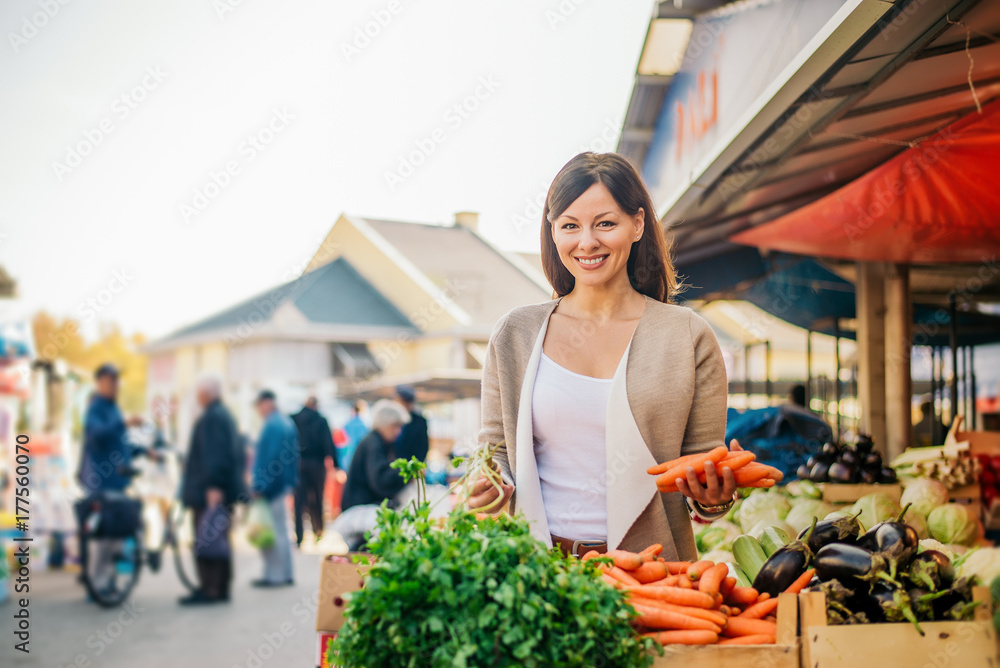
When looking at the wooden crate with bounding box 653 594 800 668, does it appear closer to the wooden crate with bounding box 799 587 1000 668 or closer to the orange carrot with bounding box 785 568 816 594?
the wooden crate with bounding box 799 587 1000 668

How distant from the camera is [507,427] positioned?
2221 mm

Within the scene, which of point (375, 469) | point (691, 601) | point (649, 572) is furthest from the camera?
point (375, 469)

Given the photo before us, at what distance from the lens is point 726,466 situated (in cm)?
189

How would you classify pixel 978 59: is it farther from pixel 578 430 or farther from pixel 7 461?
pixel 7 461

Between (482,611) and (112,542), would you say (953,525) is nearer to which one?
(482,611)

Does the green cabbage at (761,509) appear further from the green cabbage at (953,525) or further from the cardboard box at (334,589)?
the cardboard box at (334,589)

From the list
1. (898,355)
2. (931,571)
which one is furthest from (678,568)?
(898,355)

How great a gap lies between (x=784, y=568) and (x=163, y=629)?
6553mm

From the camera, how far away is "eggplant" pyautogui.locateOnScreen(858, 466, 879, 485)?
4.54 metres

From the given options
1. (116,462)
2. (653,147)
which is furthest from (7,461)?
(653,147)

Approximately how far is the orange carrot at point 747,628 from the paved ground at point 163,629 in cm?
376

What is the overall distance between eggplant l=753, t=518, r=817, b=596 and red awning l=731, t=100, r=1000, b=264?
248cm

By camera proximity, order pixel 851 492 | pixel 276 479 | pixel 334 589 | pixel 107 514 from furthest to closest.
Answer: pixel 276 479 < pixel 107 514 < pixel 851 492 < pixel 334 589

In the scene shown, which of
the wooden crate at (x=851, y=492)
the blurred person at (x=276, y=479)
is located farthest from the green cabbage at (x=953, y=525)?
the blurred person at (x=276, y=479)
